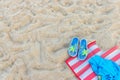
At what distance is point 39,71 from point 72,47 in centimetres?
43

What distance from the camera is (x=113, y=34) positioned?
9.11 ft

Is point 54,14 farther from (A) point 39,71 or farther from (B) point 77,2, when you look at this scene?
(A) point 39,71

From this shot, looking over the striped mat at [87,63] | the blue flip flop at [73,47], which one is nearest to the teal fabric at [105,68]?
the striped mat at [87,63]

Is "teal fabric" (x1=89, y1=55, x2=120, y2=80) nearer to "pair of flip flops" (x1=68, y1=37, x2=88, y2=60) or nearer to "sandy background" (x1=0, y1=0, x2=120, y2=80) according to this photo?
"pair of flip flops" (x1=68, y1=37, x2=88, y2=60)

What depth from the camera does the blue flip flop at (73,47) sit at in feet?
8.50

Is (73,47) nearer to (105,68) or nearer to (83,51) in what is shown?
(83,51)

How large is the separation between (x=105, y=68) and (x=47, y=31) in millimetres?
810

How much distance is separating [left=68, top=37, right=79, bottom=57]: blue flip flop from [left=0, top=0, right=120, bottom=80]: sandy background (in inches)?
2.1

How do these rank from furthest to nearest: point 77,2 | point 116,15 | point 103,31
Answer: point 77,2 < point 116,15 < point 103,31

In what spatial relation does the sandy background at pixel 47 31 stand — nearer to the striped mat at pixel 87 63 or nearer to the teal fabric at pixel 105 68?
the striped mat at pixel 87 63

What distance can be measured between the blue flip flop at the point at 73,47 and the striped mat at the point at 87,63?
2.0 inches

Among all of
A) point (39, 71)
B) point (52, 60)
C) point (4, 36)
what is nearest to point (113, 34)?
point (52, 60)

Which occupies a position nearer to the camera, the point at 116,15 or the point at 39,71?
the point at 39,71

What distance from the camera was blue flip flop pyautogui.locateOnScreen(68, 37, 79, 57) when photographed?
8.50 ft
